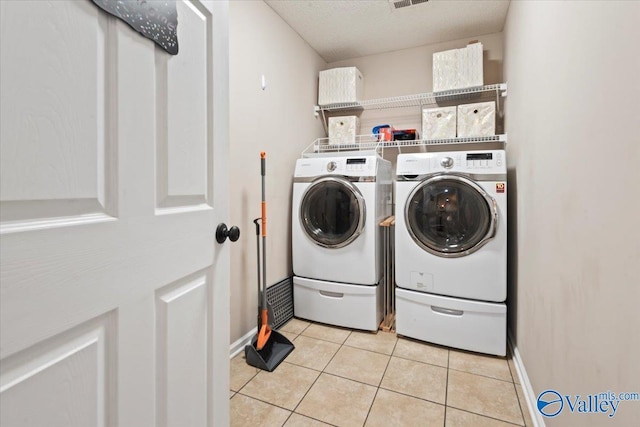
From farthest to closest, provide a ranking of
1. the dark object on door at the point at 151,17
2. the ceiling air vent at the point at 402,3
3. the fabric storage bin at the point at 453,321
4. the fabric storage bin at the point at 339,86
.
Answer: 1. the fabric storage bin at the point at 339,86
2. the ceiling air vent at the point at 402,3
3. the fabric storage bin at the point at 453,321
4. the dark object on door at the point at 151,17

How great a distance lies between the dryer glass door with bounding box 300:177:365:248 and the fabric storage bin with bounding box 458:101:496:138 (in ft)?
3.56

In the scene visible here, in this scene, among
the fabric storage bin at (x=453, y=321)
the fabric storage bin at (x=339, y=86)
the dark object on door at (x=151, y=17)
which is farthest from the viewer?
the fabric storage bin at (x=339, y=86)

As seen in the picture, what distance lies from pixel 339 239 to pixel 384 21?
183cm

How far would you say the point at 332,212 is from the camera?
2.49 m

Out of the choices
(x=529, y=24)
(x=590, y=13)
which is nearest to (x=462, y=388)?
(x=590, y=13)

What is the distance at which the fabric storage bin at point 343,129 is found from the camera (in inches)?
118

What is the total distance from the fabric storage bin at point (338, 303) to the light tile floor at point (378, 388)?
19cm

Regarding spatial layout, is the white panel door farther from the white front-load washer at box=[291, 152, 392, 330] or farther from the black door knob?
the white front-load washer at box=[291, 152, 392, 330]

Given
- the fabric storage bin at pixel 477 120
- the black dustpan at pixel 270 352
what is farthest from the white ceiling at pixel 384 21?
the black dustpan at pixel 270 352

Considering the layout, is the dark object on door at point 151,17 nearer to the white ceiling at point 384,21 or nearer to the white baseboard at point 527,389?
the white ceiling at point 384,21

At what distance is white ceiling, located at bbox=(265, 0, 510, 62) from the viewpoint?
7.77ft

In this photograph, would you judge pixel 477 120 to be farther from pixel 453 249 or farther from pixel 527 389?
pixel 527 389

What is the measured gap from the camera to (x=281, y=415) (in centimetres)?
149

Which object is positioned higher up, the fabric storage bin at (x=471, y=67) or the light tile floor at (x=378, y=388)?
the fabric storage bin at (x=471, y=67)
